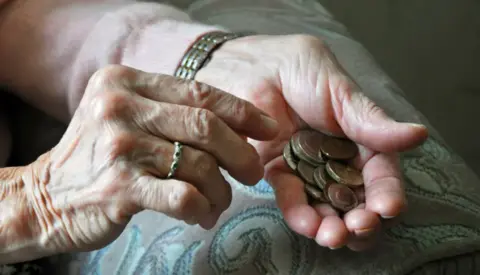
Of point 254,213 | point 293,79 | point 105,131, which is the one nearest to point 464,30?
point 293,79

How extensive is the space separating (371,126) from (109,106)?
285mm

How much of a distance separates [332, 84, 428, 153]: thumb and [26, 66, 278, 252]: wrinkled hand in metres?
0.11

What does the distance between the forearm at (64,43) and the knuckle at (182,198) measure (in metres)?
0.39

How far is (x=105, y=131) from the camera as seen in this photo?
0.57 m

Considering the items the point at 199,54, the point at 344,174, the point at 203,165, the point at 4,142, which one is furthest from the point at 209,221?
the point at 4,142

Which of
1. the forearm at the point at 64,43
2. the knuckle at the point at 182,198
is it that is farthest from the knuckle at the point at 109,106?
the forearm at the point at 64,43

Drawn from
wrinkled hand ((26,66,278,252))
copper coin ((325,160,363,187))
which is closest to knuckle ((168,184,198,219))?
wrinkled hand ((26,66,278,252))

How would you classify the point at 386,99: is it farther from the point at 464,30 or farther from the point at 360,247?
the point at 464,30

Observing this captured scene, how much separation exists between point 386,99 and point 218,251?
0.34 m

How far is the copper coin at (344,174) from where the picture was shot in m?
0.68

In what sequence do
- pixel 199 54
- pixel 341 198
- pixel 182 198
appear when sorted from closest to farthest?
1. pixel 182 198
2. pixel 341 198
3. pixel 199 54

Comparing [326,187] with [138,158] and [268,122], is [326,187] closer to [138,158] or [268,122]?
[268,122]

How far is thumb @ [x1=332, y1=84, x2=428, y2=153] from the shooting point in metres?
0.62

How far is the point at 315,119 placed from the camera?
2.41 ft
